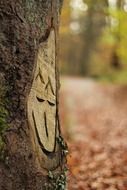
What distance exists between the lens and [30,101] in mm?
3545

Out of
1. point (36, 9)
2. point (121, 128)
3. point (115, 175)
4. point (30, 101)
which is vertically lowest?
point (121, 128)

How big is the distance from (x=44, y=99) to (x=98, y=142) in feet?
17.7

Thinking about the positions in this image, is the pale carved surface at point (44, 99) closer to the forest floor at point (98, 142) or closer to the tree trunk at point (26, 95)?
the tree trunk at point (26, 95)

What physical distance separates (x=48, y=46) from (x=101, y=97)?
1582 cm

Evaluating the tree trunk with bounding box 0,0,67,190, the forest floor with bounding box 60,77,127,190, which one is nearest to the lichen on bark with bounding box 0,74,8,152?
the tree trunk with bounding box 0,0,67,190

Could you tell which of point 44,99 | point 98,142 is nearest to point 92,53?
point 98,142

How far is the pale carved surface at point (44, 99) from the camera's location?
11.8 ft

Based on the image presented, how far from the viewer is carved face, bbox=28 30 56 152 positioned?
359 centimetres

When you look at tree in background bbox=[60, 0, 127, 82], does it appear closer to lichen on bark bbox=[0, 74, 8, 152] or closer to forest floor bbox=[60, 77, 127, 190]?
forest floor bbox=[60, 77, 127, 190]

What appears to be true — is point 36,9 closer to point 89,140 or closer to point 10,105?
point 10,105

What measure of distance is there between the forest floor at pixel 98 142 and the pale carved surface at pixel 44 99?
115cm

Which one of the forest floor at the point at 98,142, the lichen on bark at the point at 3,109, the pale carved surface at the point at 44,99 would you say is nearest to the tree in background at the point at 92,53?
the forest floor at the point at 98,142

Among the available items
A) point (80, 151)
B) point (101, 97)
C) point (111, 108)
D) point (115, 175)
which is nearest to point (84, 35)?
point (101, 97)

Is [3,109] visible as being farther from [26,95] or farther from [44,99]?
[44,99]
